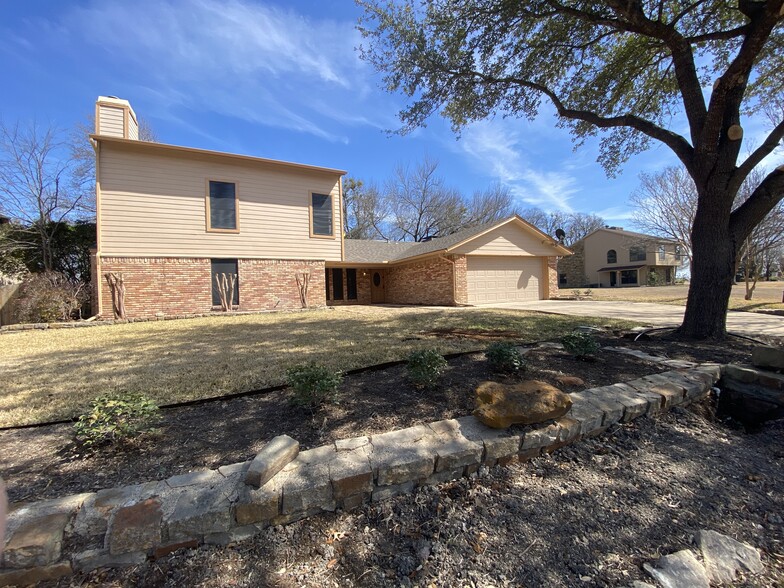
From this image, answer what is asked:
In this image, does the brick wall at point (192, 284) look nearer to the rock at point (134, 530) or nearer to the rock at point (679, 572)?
the rock at point (134, 530)

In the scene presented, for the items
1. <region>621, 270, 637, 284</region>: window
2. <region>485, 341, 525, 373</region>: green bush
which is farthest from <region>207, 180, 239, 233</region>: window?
<region>621, 270, 637, 284</region>: window

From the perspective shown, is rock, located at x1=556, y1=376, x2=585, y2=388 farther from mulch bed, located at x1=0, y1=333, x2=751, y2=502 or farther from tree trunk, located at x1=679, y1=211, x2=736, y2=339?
tree trunk, located at x1=679, y1=211, x2=736, y2=339

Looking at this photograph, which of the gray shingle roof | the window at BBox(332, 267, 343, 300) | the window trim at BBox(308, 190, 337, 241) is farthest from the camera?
the window at BBox(332, 267, 343, 300)

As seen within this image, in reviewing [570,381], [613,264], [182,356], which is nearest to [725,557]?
[570,381]

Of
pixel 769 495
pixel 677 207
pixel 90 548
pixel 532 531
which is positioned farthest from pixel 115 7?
pixel 677 207

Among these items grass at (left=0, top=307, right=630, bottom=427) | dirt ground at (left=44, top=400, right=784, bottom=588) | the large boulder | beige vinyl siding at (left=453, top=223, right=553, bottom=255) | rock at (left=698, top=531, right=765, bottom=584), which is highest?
beige vinyl siding at (left=453, top=223, right=553, bottom=255)

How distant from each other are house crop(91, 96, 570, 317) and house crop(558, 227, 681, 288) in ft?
74.5

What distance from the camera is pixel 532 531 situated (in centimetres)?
159

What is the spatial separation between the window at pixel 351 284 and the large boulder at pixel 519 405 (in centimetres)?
1413

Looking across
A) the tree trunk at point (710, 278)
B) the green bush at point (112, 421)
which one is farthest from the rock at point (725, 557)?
the tree trunk at point (710, 278)

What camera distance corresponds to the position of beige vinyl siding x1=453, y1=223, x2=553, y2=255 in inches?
520

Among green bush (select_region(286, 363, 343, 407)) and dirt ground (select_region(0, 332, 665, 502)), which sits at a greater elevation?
green bush (select_region(286, 363, 343, 407))

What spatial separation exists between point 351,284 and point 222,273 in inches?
253

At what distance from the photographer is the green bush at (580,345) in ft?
11.7
